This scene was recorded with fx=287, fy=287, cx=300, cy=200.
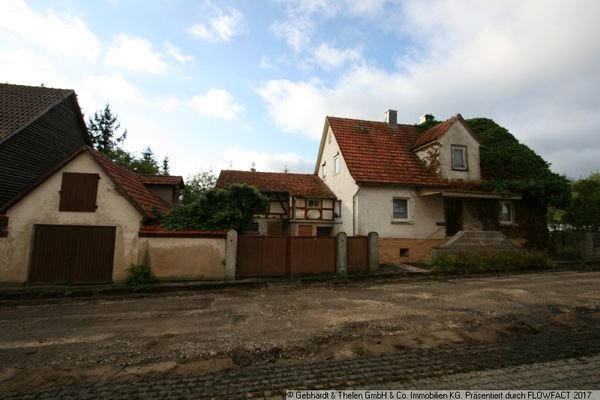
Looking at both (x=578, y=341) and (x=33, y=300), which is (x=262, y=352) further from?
(x=33, y=300)

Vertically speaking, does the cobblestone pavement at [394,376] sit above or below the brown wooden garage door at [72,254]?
below

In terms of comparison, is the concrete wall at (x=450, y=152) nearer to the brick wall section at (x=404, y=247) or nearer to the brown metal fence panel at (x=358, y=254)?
the brick wall section at (x=404, y=247)

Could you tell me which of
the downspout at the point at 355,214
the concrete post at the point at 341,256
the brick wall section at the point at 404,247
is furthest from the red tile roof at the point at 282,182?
the concrete post at the point at 341,256

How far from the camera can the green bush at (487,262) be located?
40.7ft

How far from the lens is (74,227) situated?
34.4 feet

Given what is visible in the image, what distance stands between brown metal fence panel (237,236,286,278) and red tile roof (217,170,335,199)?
821cm

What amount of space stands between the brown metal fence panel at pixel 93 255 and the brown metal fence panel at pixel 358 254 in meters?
9.19

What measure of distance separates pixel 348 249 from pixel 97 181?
10094 millimetres

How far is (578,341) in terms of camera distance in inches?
196

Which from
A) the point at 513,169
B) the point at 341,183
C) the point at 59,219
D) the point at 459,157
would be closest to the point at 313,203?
the point at 341,183

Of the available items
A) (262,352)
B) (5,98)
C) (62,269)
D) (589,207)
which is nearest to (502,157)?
(589,207)

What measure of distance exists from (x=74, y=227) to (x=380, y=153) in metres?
15.1

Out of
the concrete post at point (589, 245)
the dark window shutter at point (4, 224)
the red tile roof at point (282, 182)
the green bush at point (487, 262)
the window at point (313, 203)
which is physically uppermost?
the red tile roof at point (282, 182)

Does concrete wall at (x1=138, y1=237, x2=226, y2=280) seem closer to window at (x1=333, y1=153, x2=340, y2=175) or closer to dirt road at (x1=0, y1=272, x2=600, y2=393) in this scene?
dirt road at (x1=0, y1=272, x2=600, y2=393)
